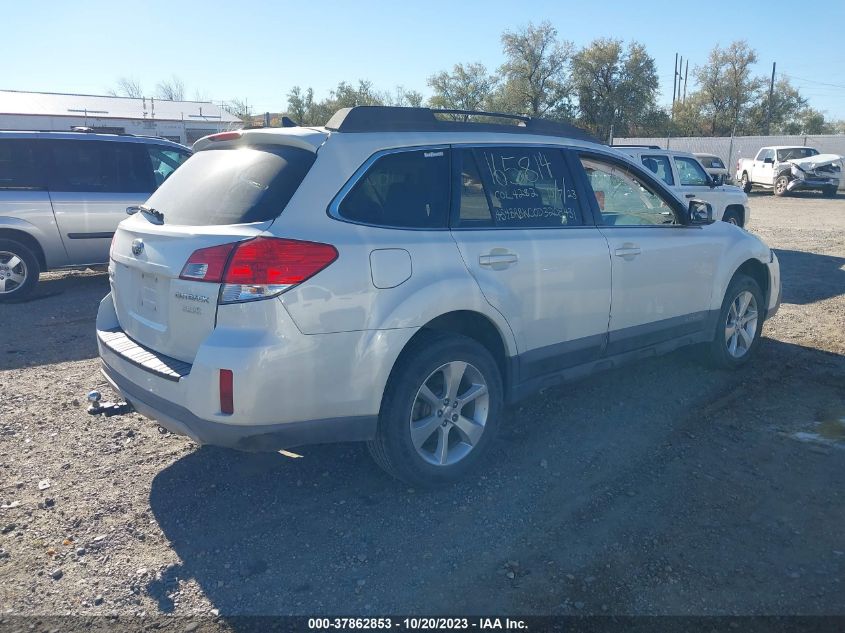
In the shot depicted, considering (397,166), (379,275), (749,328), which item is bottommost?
(749,328)

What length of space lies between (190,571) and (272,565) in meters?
0.36

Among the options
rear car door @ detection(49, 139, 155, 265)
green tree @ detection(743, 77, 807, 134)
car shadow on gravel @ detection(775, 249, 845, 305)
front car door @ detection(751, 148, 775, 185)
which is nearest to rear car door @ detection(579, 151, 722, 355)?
car shadow on gravel @ detection(775, 249, 845, 305)

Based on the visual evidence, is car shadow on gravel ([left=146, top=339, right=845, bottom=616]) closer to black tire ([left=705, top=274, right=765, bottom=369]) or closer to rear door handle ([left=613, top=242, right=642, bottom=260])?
black tire ([left=705, top=274, right=765, bottom=369])

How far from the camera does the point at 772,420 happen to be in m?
4.67

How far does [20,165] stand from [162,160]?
173 centimetres

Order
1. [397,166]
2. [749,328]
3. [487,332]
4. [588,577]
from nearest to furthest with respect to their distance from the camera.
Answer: [588,577]
[397,166]
[487,332]
[749,328]

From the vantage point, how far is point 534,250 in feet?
13.1

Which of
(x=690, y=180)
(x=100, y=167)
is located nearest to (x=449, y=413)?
(x=100, y=167)

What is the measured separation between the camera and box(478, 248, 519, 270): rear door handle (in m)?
3.75

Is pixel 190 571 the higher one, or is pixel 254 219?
pixel 254 219

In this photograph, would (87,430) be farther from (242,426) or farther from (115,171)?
(115,171)

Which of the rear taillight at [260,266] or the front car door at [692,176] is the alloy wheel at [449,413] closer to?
the rear taillight at [260,266]

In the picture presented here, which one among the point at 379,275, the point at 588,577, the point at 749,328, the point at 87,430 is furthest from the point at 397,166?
the point at 749,328

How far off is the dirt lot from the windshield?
87.9 ft
